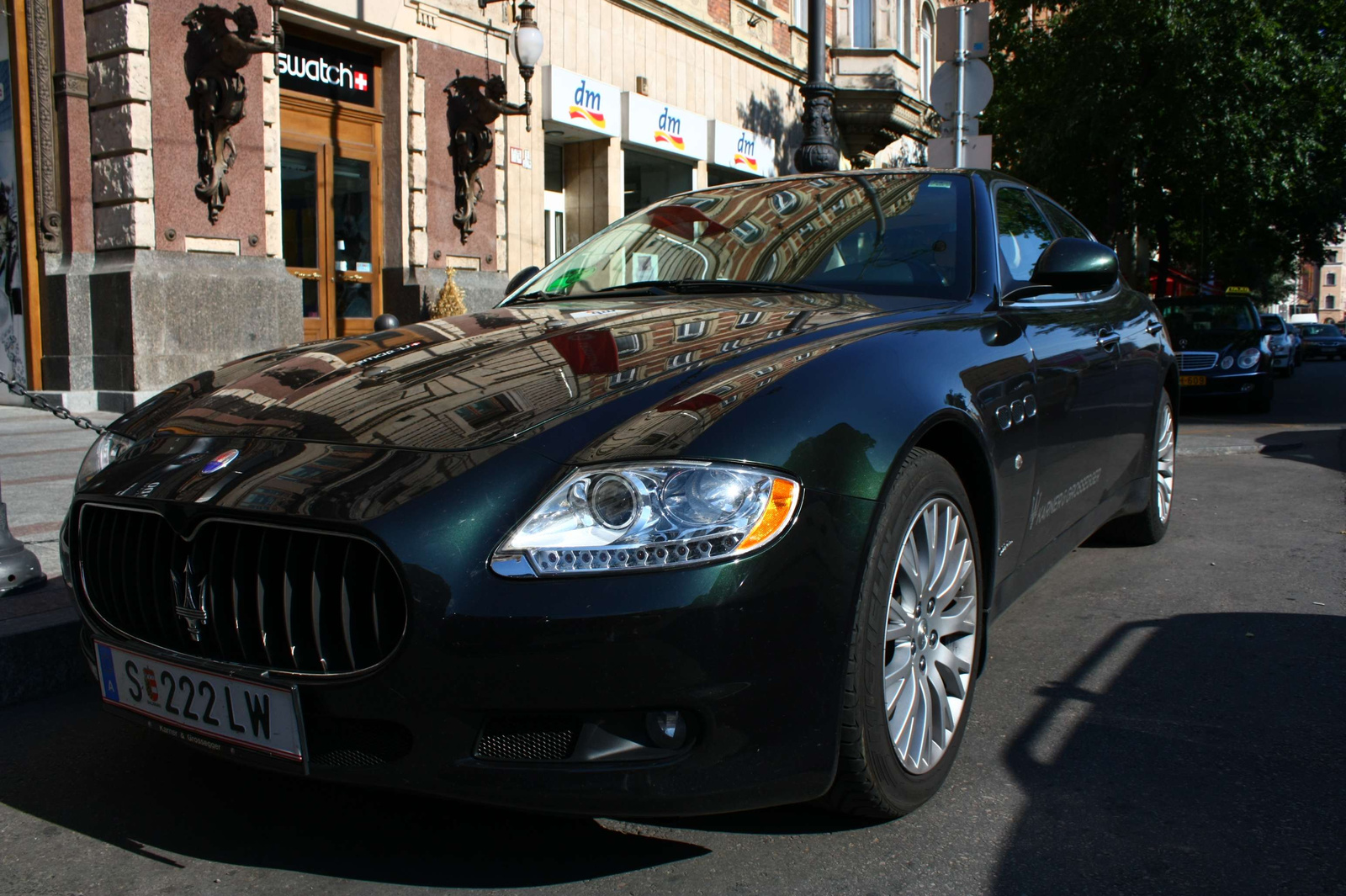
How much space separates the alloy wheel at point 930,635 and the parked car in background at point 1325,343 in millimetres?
49262

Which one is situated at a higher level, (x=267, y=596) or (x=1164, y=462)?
(x=267, y=596)

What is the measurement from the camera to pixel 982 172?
389cm

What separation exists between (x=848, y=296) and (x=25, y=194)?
9.48 metres

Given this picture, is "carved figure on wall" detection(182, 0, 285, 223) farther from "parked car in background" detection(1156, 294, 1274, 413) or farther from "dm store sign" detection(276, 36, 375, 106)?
"parked car in background" detection(1156, 294, 1274, 413)

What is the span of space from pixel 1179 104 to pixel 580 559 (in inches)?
762

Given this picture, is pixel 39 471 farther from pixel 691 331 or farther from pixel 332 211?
pixel 332 211

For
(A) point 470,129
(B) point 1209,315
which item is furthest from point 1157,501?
(B) point 1209,315

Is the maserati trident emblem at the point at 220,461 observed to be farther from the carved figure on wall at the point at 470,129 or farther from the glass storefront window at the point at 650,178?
the glass storefront window at the point at 650,178

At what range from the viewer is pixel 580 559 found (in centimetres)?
197

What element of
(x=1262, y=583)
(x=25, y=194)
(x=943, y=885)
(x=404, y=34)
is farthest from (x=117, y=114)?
(x=943, y=885)

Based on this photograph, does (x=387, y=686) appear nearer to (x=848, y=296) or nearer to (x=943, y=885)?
(x=943, y=885)

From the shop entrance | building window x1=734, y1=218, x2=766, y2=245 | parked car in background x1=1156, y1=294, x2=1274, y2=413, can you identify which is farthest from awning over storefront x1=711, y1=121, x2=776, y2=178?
building window x1=734, y1=218, x2=766, y2=245

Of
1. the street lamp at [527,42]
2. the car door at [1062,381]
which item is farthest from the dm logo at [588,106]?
the car door at [1062,381]

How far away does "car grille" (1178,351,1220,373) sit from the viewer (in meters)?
13.4
